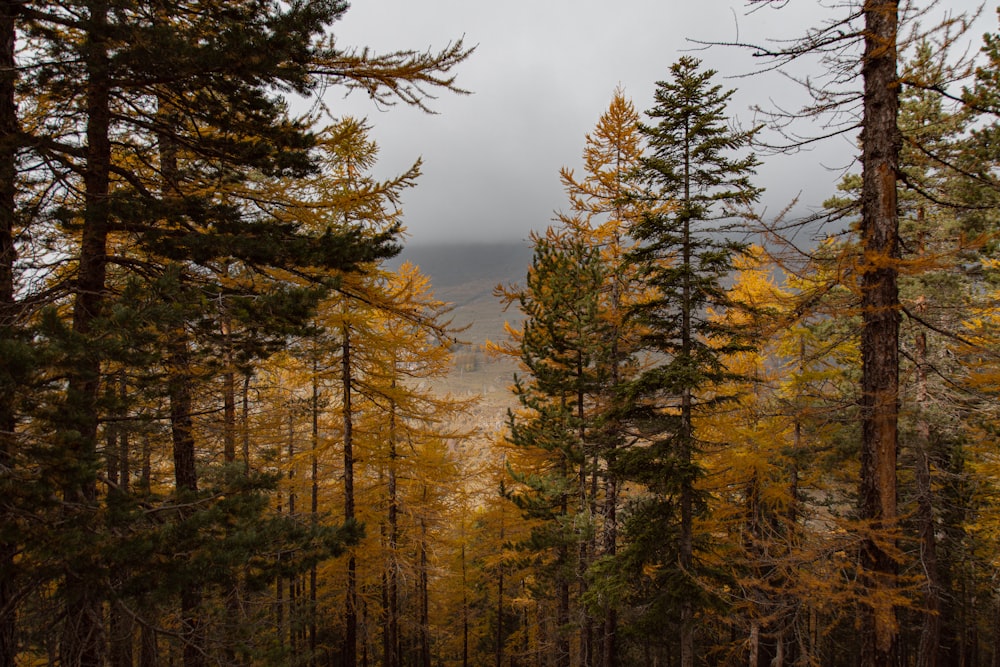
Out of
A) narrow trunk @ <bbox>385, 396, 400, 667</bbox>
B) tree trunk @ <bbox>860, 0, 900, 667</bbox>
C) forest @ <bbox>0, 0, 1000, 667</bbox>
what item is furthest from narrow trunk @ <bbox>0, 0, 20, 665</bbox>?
tree trunk @ <bbox>860, 0, 900, 667</bbox>

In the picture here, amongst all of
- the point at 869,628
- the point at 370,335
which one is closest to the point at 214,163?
the point at 370,335

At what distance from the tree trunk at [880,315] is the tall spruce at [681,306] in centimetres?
255

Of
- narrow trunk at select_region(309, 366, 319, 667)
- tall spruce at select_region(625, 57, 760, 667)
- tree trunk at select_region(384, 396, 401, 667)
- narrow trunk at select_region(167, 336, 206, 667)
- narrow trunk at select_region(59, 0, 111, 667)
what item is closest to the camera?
narrow trunk at select_region(59, 0, 111, 667)

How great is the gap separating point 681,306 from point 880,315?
355cm

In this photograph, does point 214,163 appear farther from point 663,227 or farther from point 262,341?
point 663,227

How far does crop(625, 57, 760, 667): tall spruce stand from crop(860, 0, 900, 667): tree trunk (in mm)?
2549

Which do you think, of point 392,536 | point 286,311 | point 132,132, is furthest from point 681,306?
point 392,536

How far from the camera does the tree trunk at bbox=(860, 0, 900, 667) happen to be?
16.9 feet

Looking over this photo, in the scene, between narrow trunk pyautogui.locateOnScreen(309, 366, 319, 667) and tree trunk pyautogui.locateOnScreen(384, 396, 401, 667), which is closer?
narrow trunk pyautogui.locateOnScreen(309, 366, 319, 667)

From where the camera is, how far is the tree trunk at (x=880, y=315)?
16.9 ft

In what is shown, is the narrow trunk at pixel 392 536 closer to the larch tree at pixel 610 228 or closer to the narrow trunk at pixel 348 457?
the narrow trunk at pixel 348 457

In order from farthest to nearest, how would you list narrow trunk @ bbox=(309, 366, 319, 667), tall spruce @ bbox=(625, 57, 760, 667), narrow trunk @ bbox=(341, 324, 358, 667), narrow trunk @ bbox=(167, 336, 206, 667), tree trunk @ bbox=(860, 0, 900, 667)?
1. narrow trunk @ bbox=(309, 366, 319, 667)
2. narrow trunk @ bbox=(341, 324, 358, 667)
3. tall spruce @ bbox=(625, 57, 760, 667)
4. narrow trunk @ bbox=(167, 336, 206, 667)
5. tree trunk @ bbox=(860, 0, 900, 667)

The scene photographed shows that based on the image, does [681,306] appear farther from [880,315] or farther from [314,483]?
[314,483]

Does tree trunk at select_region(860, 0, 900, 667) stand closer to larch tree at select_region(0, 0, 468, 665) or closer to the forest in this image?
the forest
